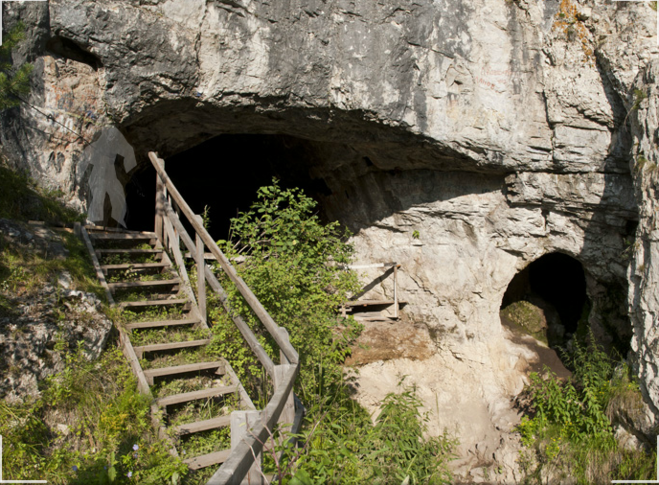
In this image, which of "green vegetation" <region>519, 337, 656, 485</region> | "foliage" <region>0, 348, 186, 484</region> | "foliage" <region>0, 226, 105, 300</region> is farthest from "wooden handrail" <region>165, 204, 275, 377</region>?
"green vegetation" <region>519, 337, 656, 485</region>

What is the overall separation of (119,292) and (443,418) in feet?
18.6

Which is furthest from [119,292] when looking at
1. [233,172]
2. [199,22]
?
[233,172]

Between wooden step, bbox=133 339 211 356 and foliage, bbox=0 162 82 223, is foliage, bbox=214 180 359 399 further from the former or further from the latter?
foliage, bbox=0 162 82 223

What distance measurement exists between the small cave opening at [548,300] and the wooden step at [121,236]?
7.27m

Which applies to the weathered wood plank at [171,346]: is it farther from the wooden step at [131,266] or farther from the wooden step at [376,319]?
the wooden step at [376,319]

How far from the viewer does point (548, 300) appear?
10.5 metres

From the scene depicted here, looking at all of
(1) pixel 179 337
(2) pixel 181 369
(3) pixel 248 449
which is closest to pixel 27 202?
(1) pixel 179 337

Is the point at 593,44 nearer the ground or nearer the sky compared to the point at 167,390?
nearer the sky

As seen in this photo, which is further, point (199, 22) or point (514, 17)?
point (514, 17)

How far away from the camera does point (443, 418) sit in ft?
26.2

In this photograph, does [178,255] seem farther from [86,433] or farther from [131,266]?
[86,433]

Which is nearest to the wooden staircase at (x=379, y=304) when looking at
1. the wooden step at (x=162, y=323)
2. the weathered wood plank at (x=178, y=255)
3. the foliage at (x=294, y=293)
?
the foliage at (x=294, y=293)

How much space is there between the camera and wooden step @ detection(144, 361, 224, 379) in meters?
4.07

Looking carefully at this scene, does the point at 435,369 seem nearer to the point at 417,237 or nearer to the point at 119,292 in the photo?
the point at 417,237
